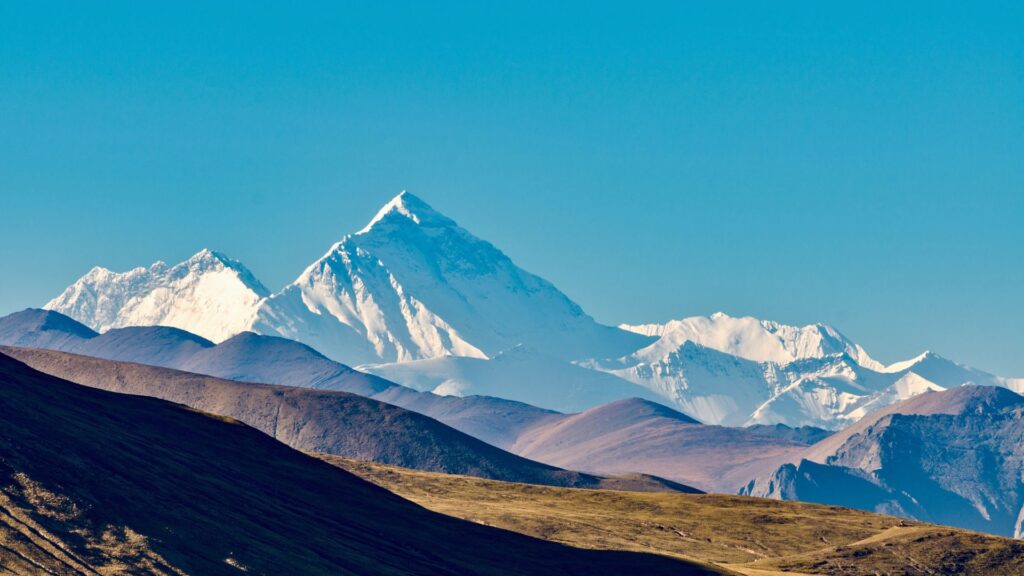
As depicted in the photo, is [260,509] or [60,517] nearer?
[60,517]

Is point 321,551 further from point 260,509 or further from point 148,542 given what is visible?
point 148,542

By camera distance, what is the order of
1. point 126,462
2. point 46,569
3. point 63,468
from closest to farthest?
point 46,569
point 63,468
point 126,462

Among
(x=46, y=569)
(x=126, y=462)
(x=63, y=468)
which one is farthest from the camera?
(x=126, y=462)

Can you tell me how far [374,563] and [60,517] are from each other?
4447 centimetres

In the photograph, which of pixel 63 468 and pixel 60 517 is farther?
pixel 63 468

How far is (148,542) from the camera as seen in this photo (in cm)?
15225

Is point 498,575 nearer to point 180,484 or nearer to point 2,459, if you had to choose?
point 180,484

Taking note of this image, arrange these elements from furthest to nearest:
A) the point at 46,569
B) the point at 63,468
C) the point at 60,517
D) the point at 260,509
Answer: the point at 260,509 → the point at 63,468 → the point at 60,517 → the point at 46,569

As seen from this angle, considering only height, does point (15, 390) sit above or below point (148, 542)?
above

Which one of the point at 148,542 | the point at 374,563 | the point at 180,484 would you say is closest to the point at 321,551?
the point at 374,563

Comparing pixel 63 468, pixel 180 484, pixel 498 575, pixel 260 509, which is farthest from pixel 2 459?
pixel 498 575

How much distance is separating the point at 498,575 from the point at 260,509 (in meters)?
31.6

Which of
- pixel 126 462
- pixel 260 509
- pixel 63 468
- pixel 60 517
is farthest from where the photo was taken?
pixel 260 509

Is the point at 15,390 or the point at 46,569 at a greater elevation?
the point at 15,390
